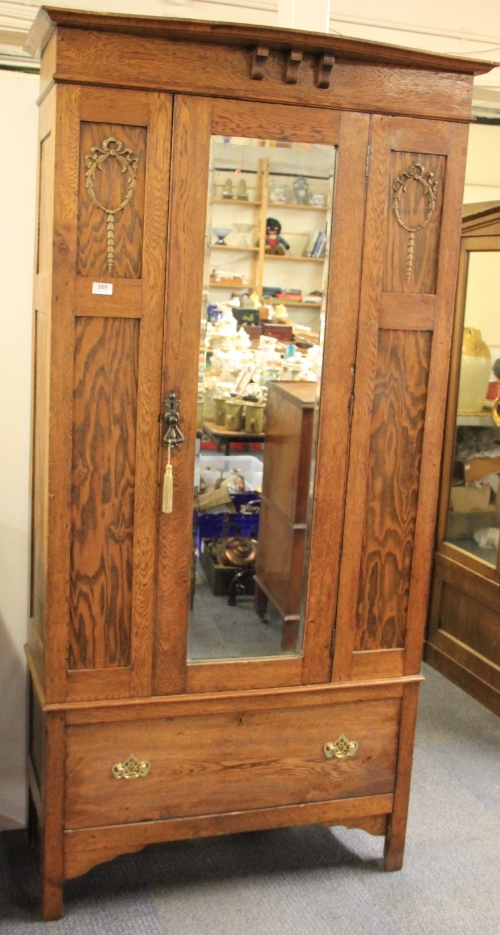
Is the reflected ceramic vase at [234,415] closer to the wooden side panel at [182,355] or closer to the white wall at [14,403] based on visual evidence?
the wooden side panel at [182,355]

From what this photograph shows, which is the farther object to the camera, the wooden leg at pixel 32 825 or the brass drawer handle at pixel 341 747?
the wooden leg at pixel 32 825

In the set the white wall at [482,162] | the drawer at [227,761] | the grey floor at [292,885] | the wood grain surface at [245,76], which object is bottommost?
the grey floor at [292,885]

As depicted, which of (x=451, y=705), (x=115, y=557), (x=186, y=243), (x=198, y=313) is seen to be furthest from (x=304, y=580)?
(x=451, y=705)

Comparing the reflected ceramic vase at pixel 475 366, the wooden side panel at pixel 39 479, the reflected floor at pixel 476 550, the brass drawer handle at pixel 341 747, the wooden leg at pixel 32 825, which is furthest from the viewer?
the reflected ceramic vase at pixel 475 366

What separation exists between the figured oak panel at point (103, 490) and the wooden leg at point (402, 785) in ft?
2.64

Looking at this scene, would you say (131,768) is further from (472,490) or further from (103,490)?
(472,490)

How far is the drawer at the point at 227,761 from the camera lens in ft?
7.75

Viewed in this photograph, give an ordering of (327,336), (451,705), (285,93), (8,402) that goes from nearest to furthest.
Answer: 1. (285,93)
2. (327,336)
3. (8,402)
4. (451,705)

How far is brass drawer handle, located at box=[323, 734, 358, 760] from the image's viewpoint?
255cm

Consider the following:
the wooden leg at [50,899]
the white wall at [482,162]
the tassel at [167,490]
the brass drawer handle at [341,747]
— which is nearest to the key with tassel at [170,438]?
the tassel at [167,490]

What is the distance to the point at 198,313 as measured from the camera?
7.25 feet

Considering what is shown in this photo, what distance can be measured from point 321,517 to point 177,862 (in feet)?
3.62

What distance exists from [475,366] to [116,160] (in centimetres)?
232

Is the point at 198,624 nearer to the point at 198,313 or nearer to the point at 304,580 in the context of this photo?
the point at 304,580
